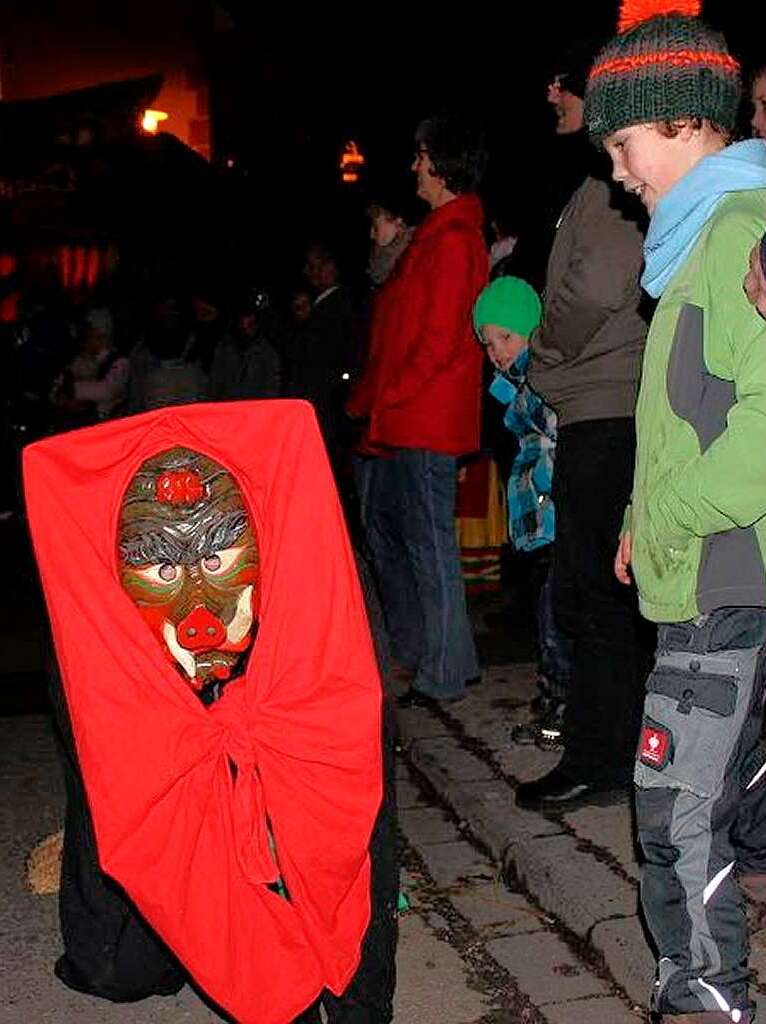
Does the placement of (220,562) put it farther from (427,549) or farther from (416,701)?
(416,701)

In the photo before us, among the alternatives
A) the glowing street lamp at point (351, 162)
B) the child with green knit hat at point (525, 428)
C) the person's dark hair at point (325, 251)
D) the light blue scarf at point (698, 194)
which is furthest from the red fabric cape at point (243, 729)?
the glowing street lamp at point (351, 162)

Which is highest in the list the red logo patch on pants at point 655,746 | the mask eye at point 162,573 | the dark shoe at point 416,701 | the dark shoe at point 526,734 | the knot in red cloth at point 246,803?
the mask eye at point 162,573

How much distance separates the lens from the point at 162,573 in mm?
3152

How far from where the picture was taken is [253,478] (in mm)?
3174

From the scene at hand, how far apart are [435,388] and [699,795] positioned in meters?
2.83

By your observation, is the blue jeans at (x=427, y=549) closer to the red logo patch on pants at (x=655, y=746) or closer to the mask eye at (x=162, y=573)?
the mask eye at (x=162, y=573)

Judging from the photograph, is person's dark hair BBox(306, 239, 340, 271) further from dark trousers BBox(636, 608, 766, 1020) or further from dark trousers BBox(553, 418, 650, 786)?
dark trousers BBox(636, 608, 766, 1020)

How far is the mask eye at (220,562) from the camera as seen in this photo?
316cm

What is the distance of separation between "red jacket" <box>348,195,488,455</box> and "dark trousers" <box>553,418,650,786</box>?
1085 mm

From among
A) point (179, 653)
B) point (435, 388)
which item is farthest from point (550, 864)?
point (435, 388)

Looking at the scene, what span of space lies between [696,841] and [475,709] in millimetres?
2783

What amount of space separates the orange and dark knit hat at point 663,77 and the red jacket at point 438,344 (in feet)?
7.79

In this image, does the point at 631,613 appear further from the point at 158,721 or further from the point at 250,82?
the point at 250,82

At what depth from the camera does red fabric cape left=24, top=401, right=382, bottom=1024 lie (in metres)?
3.08
